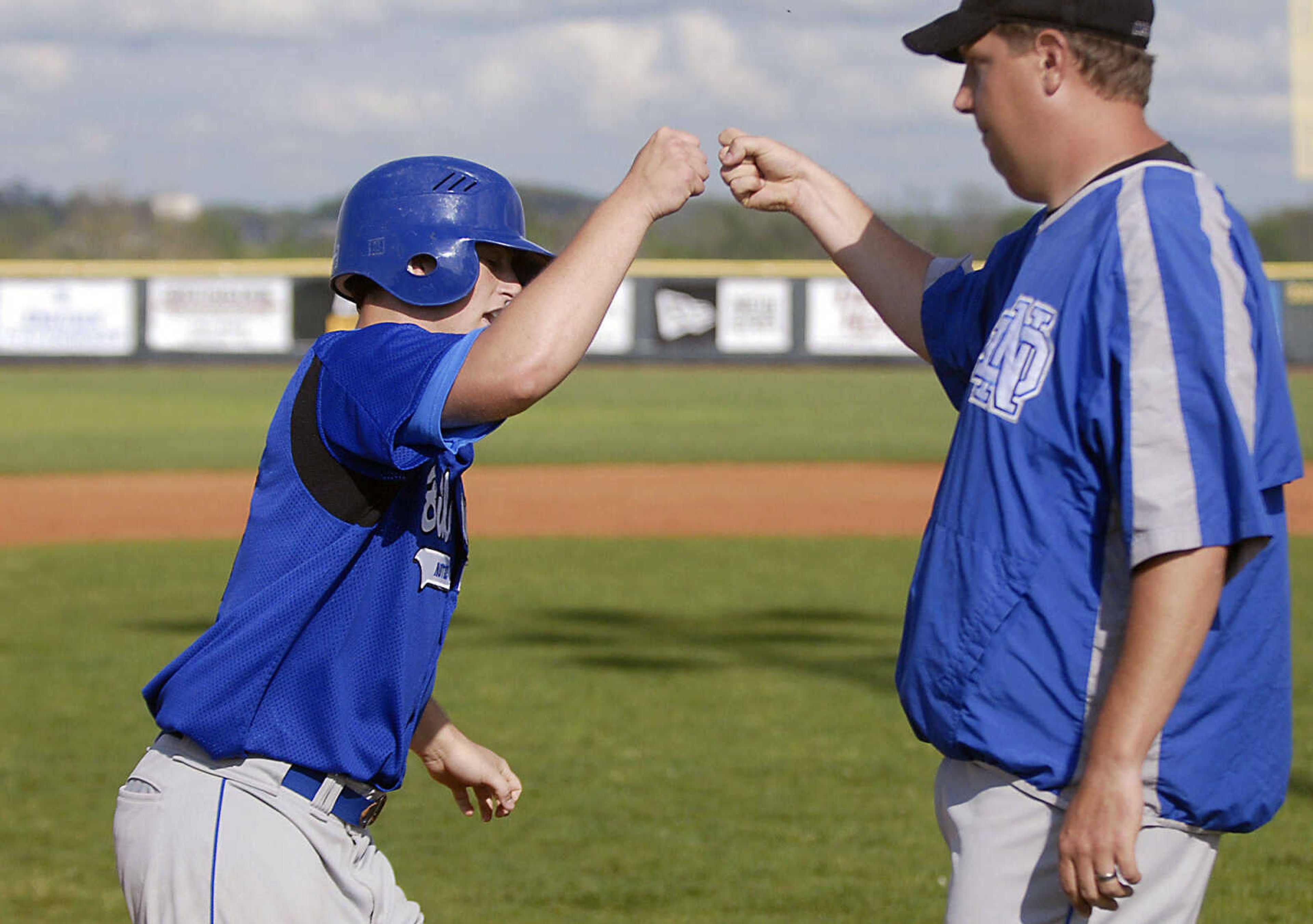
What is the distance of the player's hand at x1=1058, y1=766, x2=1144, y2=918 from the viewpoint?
6.26ft

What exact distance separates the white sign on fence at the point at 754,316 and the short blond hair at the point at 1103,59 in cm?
3032

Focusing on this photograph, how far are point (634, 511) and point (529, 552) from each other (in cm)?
259

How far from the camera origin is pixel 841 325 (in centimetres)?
3269

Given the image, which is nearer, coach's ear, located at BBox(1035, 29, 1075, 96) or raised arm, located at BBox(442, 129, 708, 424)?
coach's ear, located at BBox(1035, 29, 1075, 96)

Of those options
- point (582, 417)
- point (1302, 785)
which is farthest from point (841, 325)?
point (1302, 785)

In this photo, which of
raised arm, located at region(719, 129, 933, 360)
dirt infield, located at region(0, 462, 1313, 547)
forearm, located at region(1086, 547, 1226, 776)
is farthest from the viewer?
dirt infield, located at region(0, 462, 1313, 547)

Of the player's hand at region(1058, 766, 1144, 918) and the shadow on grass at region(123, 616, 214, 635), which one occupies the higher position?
the player's hand at region(1058, 766, 1144, 918)

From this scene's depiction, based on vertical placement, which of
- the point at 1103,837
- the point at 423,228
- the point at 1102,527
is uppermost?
the point at 423,228

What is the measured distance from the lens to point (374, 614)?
2438mm

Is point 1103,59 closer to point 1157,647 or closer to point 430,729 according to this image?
point 1157,647

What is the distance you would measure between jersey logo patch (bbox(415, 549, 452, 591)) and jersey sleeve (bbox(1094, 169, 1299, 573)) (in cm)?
113

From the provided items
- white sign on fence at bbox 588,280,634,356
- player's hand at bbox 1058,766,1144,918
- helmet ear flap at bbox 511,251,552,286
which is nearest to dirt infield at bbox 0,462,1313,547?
helmet ear flap at bbox 511,251,552,286

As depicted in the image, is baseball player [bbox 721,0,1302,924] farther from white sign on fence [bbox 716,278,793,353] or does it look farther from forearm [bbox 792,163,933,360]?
white sign on fence [bbox 716,278,793,353]

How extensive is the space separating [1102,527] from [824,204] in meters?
1.00
